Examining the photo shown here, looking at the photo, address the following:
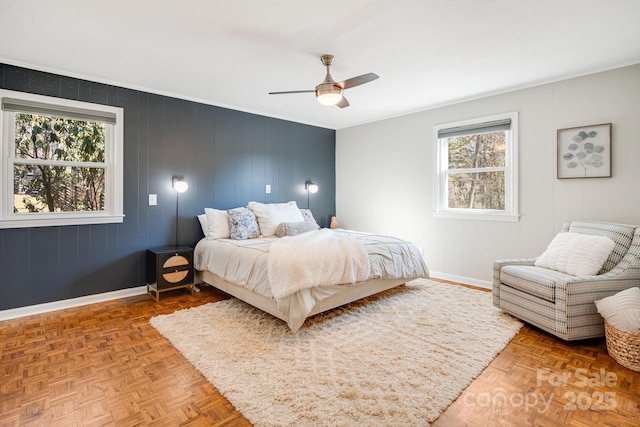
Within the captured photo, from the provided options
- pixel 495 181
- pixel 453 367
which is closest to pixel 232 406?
pixel 453 367

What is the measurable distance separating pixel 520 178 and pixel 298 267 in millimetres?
2980

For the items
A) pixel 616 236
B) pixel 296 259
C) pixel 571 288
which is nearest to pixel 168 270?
pixel 296 259

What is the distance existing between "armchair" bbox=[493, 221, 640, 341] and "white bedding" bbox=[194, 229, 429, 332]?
3.29 feet

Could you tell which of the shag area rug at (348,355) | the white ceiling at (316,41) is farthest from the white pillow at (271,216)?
the white ceiling at (316,41)

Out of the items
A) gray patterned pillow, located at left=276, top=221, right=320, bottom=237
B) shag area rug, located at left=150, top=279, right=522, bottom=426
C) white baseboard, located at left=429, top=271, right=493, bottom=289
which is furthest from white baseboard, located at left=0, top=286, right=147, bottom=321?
white baseboard, located at left=429, top=271, right=493, bottom=289

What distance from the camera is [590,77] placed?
3.34m

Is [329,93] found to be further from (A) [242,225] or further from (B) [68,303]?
(B) [68,303]

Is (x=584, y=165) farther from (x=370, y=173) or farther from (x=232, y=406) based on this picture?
(x=232, y=406)

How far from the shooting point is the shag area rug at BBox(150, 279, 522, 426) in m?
1.82

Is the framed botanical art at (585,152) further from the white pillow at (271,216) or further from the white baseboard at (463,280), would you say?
the white pillow at (271,216)

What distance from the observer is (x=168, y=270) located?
3670 millimetres

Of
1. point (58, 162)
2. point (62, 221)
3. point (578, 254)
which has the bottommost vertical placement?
point (578, 254)

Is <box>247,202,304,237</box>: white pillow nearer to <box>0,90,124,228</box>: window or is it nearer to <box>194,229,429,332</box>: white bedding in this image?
<box>194,229,429,332</box>: white bedding

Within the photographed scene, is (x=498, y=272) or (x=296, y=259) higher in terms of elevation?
(x=296, y=259)
